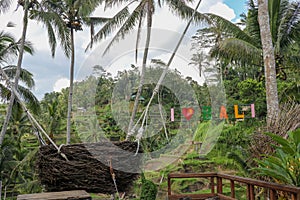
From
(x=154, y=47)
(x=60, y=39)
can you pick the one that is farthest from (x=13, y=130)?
(x=154, y=47)

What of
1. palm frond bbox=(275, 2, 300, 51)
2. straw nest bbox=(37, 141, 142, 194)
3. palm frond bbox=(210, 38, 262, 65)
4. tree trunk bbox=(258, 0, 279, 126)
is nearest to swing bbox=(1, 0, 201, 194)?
straw nest bbox=(37, 141, 142, 194)

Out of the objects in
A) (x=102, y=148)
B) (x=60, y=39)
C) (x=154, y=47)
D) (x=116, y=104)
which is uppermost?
(x=60, y=39)

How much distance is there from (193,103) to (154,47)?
230 cm

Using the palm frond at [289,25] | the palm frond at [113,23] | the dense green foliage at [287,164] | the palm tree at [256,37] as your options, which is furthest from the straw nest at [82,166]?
the palm frond at [289,25]

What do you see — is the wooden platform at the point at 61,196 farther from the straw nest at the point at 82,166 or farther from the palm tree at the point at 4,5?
the palm tree at the point at 4,5

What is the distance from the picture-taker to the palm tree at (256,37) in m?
5.68

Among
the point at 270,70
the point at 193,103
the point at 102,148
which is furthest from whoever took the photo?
the point at 193,103

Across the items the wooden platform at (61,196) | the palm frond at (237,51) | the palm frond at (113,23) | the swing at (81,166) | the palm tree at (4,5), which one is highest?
the palm tree at (4,5)

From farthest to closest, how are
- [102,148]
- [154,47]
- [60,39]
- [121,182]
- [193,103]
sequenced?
[193,103] → [60,39] → [154,47] → [121,182] → [102,148]

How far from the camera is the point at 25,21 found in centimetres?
633

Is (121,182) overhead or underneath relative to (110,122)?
underneath

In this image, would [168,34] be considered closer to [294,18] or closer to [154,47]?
[154,47]

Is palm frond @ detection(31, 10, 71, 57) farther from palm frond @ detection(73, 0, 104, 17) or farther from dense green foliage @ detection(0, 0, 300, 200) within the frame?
palm frond @ detection(73, 0, 104, 17)

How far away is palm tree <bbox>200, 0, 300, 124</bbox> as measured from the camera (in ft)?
18.6
